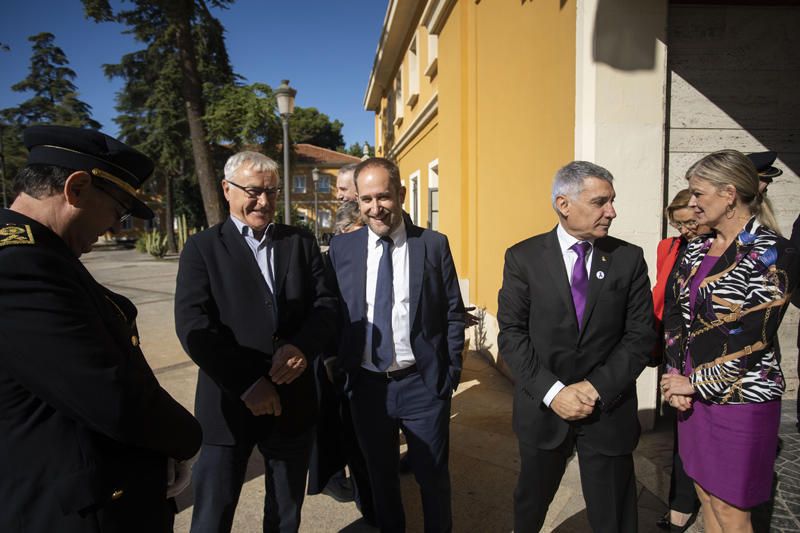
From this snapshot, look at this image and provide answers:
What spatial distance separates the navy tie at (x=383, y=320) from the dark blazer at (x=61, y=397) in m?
1.21

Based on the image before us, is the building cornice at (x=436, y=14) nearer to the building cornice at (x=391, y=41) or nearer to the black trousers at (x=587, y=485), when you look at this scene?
the building cornice at (x=391, y=41)

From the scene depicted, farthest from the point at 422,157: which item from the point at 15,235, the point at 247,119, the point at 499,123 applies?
the point at 15,235

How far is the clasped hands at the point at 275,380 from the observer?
82.8 inches

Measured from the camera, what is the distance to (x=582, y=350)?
2.17 meters

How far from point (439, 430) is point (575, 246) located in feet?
3.66

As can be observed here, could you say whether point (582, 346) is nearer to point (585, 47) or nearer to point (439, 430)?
point (439, 430)

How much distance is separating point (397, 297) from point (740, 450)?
1624mm

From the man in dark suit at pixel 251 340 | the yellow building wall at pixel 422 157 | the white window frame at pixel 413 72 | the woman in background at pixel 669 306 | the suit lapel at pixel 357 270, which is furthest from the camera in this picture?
the white window frame at pixel 413 72

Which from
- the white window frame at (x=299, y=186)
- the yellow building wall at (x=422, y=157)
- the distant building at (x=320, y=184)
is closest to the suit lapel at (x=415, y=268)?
the yellow building wall at (x=422, y=157)

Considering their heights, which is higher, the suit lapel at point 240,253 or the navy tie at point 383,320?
the suit lapel at point 240,253

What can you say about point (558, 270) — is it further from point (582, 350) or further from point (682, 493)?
point (682, 493)

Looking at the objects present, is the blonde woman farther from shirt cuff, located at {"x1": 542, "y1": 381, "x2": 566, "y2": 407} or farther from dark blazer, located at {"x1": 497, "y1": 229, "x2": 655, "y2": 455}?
shirt cuff, located at {"x1": 542, "y1": 381, "x2": 566, "y2": 407}

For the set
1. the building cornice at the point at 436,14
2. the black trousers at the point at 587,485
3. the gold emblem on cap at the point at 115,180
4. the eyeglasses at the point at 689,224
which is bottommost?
the black trousers at the point at 587,485

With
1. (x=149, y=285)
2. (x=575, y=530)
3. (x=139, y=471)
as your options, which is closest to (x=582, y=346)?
(x=575, y=530)
